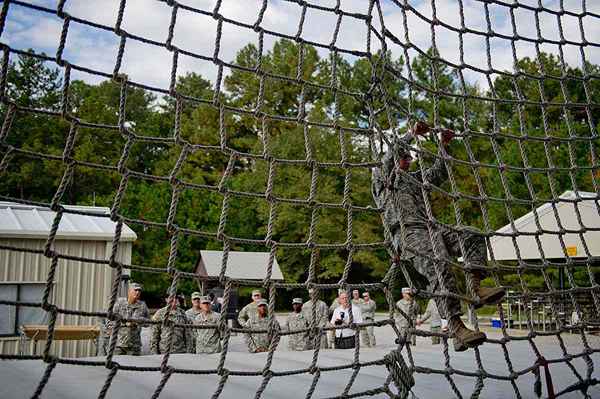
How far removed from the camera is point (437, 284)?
10.8 feet

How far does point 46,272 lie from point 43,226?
71cm

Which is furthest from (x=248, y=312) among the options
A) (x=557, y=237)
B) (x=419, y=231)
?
(x=557, y=237)

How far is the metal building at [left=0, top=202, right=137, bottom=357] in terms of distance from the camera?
786 cm

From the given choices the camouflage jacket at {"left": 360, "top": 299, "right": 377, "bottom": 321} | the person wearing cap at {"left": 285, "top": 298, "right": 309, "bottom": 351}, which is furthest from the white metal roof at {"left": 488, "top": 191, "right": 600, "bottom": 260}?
the person wearing cap at {"left": 285, "top": 298, "right": 309, "bottom": 351}

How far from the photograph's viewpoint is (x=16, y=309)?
319 inches

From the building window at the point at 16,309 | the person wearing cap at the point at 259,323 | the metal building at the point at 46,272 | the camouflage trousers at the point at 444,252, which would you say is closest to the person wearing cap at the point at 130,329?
the metal building at the point at 46,272

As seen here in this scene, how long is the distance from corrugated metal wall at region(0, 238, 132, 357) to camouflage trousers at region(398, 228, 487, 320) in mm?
6002

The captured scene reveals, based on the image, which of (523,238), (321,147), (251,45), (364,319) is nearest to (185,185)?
(364,319)

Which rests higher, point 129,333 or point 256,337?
point 129,333

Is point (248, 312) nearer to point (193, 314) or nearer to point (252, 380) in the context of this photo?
point (193, 314)

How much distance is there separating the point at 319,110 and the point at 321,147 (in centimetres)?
194

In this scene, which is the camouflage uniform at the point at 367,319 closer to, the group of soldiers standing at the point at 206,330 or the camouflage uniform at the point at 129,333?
the group of soldiers standing at the point at 206,330

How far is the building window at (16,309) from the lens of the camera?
7.80 meters

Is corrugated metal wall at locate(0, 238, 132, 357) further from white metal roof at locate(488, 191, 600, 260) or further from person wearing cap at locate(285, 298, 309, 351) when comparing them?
white metal roof at locate(488, 191, 600, 260)
